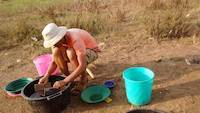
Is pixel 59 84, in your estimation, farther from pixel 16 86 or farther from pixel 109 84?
pixel 16 86

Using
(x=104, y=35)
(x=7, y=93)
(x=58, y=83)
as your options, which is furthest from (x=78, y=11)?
(x=58, y=83)

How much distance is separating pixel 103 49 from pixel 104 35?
0.52 metres

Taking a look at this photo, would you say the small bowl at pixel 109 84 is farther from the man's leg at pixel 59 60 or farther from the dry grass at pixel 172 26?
the dry grass at pixel 172 26

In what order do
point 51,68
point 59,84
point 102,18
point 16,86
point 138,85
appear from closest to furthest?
point 138,85
point 59,84
point 51,68
point 16,86
point 102,18

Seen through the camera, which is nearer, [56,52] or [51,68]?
[56,52]

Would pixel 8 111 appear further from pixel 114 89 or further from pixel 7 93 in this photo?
pixel 114 89

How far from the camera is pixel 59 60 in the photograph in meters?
4.15

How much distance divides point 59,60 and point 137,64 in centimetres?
121

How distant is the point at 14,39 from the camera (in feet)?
19.9

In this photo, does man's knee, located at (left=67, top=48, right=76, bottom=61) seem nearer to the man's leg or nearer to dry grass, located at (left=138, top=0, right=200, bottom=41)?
the man's leg

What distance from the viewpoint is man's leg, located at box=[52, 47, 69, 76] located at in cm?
406

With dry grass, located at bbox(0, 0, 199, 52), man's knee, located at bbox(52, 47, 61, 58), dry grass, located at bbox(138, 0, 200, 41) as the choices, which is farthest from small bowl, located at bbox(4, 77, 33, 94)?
dry grass, located at bbox(138, 0, 200, 41)

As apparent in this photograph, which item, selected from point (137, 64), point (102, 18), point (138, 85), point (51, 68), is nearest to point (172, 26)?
point (137, 64)

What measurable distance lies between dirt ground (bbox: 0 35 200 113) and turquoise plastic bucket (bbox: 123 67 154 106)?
0.10 m
